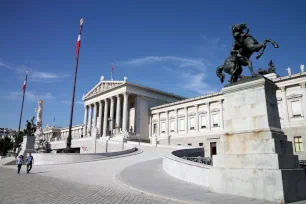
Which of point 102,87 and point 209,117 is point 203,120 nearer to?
point 209,117

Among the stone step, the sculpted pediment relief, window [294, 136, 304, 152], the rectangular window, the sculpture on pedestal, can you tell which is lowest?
the stone step

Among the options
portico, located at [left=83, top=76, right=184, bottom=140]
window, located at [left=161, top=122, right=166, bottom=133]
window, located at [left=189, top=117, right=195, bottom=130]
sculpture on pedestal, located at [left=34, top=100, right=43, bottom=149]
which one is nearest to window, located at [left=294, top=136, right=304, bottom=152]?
window, located at [left=189, top=117, right=195, bottom=130]

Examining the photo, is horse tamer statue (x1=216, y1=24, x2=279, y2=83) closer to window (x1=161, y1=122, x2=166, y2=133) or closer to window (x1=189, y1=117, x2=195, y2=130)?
window (x1=189, y1=117, x2=195, y2=130)

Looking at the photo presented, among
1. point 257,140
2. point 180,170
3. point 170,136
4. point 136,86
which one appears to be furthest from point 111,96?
point 257,140

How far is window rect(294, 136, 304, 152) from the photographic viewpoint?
3548 centimetres

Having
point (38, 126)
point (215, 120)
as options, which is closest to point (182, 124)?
point (215, 120)

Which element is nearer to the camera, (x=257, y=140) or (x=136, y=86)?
(x=257, y=140)

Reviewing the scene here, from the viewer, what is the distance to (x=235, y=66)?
33.7ft

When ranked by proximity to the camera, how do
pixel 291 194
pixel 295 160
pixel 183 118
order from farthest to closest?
pixel 183 118, pixel 295 160, pixel 291 194

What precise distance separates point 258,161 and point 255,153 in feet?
0.98

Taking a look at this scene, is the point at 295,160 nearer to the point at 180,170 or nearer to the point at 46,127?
the point at 180,170

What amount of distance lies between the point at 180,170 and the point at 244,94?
553 cm

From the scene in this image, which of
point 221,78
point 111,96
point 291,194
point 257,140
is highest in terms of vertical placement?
point 111,96

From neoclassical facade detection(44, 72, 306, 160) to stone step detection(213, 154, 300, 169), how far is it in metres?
30.9
